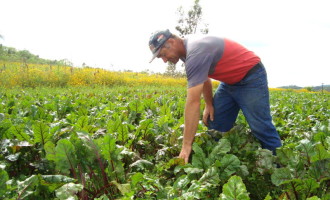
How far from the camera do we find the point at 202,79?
2.82 meters

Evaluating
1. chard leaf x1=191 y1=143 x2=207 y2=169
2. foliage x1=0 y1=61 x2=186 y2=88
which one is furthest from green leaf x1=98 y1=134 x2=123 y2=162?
foliage x1=0 y1=61 x2=186 y2=88

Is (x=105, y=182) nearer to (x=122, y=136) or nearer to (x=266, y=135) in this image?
(x=122, y=136)

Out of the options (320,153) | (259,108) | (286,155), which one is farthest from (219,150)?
(259,108)

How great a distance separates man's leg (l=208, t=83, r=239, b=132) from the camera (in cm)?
391

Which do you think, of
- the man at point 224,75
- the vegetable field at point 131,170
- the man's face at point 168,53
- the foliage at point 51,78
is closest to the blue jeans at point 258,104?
the man at point 224,75

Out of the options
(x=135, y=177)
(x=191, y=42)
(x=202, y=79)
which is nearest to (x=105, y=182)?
(x=135, y=177)

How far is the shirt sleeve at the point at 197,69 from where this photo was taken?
2.82m

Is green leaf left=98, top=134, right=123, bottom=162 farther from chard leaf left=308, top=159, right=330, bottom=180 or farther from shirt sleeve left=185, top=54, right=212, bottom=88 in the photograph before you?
chard leaf left=308, top=159, right=330, bottom=180

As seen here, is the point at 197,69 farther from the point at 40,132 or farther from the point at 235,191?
the point at 40,132

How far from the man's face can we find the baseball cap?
0.20 feet

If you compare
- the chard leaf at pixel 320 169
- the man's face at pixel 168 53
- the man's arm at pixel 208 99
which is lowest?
the chard leaf at pixel 320 169

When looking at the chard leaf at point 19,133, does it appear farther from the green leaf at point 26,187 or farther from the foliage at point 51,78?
the foliage at point 51,78

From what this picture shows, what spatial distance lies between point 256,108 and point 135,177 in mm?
1969

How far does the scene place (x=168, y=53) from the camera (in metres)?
3.22
